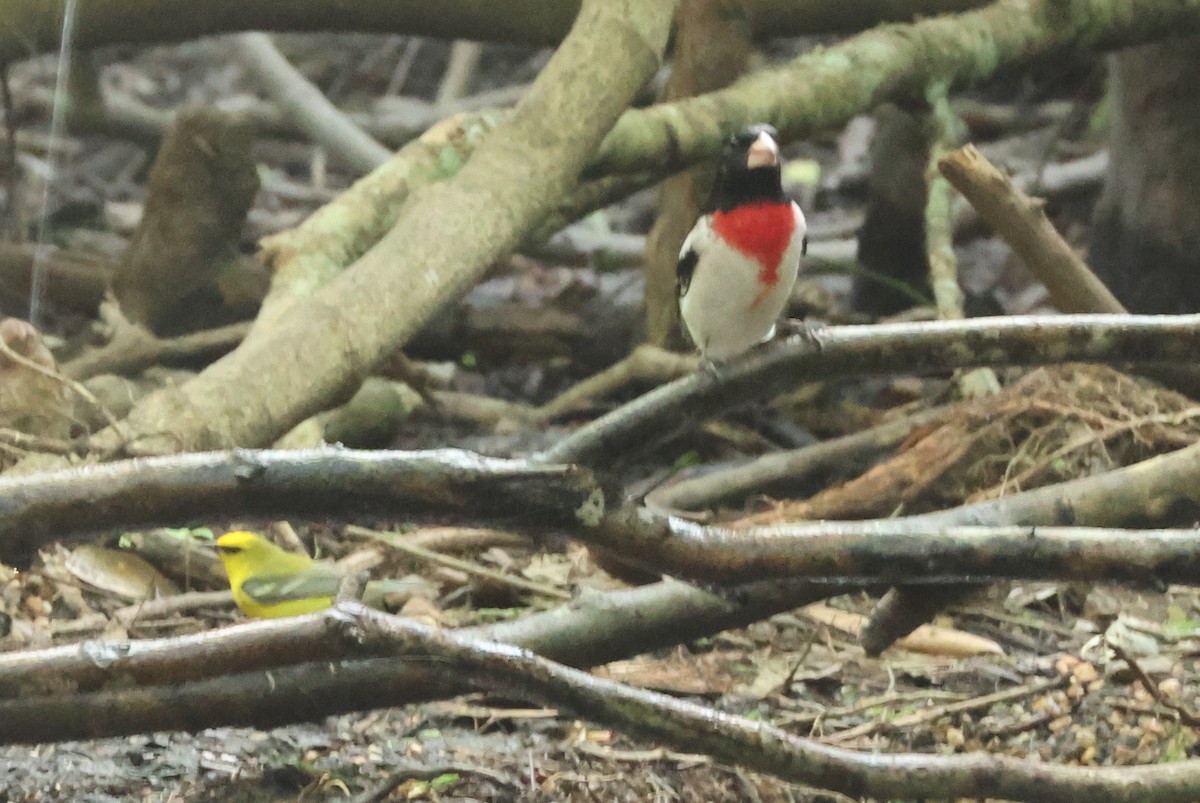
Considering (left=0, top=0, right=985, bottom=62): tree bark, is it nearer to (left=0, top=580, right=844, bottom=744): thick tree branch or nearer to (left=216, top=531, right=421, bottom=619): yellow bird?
(left=216, top=531, right=421, bottom=619): yellow bird

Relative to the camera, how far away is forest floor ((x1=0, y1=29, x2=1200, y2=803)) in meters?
2.84

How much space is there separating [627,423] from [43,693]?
1074 mm

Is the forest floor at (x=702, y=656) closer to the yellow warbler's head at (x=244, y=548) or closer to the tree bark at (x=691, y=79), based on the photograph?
the yellow warbler's head at (x=244, y=548)

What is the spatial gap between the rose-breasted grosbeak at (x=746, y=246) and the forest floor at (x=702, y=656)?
695 mm

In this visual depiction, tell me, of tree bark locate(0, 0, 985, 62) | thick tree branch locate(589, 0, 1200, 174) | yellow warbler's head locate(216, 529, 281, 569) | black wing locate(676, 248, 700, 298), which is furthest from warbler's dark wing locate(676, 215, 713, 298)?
tree bark locate(0, 0, 985, 62)

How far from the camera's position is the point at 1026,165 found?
842 centimetres

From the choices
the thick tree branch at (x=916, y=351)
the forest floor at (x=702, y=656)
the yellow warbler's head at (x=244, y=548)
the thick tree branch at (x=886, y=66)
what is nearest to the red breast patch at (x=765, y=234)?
the thick tree branch at (x=916, y=351)

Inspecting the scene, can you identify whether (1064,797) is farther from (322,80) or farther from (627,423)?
(322,80)

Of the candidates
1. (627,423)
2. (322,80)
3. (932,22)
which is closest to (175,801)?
(627,423)

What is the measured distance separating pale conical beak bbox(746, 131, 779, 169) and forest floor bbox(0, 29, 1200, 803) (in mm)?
1008

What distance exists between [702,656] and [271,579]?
119 centimetres

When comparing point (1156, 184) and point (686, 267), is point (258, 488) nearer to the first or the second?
point (686, 267)

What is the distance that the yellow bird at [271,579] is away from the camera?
3375mm

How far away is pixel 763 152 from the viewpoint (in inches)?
111
